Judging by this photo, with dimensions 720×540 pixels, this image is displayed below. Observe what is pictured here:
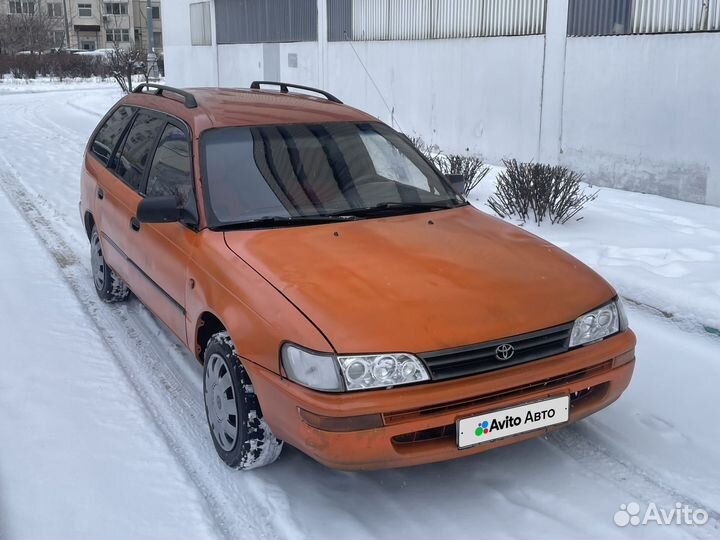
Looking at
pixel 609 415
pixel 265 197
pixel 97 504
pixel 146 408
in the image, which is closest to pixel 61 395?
pixel 146 408

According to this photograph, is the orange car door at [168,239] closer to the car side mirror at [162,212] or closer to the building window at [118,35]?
the car side mirror at [162,212]

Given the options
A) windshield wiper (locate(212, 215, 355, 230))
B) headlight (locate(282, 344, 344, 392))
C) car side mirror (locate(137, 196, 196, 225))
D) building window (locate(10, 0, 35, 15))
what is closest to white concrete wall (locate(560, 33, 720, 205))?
windshield wiper (locate(212, 215, 355, 230))

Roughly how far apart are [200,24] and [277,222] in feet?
67.4

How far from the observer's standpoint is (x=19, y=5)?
2781 inches

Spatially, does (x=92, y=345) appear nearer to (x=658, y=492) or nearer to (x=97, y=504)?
(x=97, y=504)

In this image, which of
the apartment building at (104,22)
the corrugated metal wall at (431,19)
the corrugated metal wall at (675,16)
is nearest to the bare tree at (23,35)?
the apartment building at (104,22)

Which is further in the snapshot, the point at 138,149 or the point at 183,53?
the point at 183,53

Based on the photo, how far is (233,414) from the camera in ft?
11.4

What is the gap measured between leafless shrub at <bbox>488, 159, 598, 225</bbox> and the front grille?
4778mm

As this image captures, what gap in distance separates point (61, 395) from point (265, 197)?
160cm

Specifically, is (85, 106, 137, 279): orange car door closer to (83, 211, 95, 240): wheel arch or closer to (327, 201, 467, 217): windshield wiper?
(83, 211, 95, 240): wheel arch

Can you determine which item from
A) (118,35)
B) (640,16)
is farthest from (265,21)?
(118,35)

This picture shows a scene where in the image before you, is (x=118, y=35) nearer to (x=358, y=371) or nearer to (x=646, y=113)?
(x=646, y=113)

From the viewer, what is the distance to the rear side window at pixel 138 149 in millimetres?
4824
